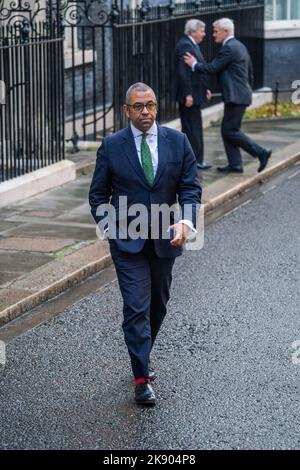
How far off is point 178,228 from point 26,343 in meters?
1.78

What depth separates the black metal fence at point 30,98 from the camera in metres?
12.8

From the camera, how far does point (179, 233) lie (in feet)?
22.8

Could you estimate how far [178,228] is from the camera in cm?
698

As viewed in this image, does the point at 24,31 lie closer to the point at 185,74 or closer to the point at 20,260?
the point at 185,74

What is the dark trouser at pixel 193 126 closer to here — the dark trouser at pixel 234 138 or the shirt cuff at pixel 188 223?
the dark trouser at pixel 234 138

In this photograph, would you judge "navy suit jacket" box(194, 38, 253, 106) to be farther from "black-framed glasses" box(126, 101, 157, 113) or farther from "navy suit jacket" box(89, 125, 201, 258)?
"black-framed glasses" box(126, 101, 157, 113)

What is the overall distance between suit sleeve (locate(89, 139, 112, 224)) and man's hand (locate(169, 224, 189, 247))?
1.45ft

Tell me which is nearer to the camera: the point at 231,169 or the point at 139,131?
the point at 139,131

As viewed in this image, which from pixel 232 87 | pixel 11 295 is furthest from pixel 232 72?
pixel 11 295

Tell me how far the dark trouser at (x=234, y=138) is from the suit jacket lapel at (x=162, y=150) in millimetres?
7717

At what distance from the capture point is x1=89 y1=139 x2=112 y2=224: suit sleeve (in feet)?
23.3

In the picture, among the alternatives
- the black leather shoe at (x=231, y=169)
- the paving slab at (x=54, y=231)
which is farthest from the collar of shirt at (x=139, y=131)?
the black leather shoe at (x=231, y=169)

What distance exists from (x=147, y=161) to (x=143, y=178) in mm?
102
